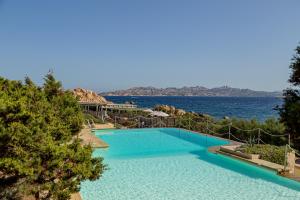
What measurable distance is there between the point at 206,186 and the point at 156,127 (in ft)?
43.9

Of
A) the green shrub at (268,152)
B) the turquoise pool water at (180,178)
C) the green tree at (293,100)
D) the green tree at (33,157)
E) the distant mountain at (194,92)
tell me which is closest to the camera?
the green tree at (33,157)

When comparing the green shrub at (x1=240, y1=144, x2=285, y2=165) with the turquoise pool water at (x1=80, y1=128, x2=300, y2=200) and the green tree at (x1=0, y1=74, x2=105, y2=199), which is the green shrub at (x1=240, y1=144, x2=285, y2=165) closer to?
the turquoise pool water at (x1=80, y1=128, x2=300, y2=200)

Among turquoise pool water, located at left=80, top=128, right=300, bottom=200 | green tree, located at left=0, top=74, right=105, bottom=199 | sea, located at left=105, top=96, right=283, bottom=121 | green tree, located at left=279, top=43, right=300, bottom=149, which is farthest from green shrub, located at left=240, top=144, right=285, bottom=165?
sea, located at left=105, top=96, right=283, bottom=121

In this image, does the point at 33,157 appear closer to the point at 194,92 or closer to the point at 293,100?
the point at 293,100

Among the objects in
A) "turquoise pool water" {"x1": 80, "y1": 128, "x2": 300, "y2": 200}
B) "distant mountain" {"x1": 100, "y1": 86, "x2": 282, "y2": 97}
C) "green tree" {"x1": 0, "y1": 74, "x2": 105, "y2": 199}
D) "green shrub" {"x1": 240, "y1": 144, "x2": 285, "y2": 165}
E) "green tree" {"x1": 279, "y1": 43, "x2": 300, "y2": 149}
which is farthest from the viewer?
"distant mountain" {"x1": 100, "y1": 86, "x2": 282, "y2": 97}

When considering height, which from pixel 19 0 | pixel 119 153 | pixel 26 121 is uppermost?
pixel 19 0

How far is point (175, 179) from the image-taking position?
9.40 metres

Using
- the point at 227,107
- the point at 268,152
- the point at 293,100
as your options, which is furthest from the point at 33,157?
the point at 227,107

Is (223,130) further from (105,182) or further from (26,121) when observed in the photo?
(26,121)

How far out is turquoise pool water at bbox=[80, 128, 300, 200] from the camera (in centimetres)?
793

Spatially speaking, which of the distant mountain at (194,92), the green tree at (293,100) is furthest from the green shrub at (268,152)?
the distant mountain at (194,92)

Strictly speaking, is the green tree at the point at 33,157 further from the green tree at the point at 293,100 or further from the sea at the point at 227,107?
the sea at the point at 227,107

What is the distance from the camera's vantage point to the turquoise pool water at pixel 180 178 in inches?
312

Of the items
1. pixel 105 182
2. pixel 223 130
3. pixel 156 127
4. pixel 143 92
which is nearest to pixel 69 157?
pixel 105 182
